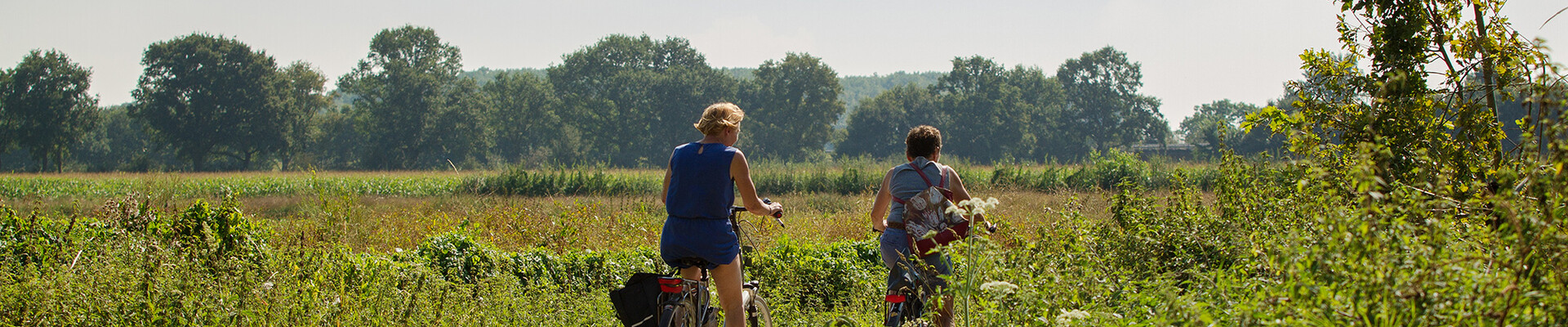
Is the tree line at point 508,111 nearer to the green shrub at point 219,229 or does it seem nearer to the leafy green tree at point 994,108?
the leafy green tree at point 994,108

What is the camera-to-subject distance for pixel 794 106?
77.8 meters

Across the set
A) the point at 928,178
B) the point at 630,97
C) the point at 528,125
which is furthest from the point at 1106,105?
the point at 928,178

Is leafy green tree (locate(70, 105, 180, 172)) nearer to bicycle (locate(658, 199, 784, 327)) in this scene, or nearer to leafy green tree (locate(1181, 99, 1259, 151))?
bicycle (locate(658, 199, 784, 327))

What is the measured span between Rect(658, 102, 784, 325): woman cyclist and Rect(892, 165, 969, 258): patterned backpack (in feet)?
2.35

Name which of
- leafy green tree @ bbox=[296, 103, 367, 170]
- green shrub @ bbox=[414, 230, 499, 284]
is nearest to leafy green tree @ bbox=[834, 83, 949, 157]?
leafy green tree @ bbox=[296, 103, 367, 170]

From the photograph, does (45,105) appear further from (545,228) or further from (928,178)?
(928,178)

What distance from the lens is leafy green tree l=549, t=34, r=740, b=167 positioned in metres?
74.9

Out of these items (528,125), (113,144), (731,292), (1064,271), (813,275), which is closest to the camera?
(1064,271)

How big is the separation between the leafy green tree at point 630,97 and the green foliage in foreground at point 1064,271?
64189 mm

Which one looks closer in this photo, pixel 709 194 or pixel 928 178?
pixel 709 194

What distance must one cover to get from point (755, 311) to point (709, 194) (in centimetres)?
109

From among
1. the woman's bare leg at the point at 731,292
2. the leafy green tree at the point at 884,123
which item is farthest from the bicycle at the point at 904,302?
the leafy green tree at the point at 884,123

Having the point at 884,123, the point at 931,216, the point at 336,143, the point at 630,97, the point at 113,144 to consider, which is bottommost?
the point at 113,144

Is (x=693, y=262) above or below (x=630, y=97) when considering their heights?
below
